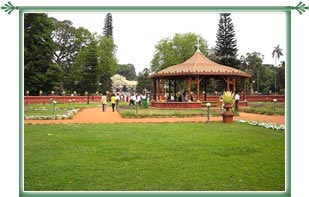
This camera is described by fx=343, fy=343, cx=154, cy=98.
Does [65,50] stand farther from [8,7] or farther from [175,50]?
[8,7]

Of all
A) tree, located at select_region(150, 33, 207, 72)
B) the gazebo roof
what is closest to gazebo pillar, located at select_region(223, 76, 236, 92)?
the gazebo roof

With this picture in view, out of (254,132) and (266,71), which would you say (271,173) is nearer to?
(254,132)

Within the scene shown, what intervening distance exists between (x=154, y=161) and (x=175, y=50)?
101ft

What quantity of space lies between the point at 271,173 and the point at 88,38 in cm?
2384

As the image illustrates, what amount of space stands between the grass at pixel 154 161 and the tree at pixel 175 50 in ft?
87.2

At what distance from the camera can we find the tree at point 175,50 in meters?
35.5

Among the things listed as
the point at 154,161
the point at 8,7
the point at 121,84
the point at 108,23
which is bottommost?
the point at 154,161

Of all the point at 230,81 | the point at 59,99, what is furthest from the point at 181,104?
the point at 59,99

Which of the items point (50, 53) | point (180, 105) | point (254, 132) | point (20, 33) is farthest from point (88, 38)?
point (20, 33)

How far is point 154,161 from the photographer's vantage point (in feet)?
21.0

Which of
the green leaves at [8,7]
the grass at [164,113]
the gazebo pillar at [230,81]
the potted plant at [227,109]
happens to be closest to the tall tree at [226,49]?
the gazebo pillar at [230,81]

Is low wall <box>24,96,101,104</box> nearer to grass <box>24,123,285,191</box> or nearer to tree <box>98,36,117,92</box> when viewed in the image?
tree <box>98,36,117,92</box>

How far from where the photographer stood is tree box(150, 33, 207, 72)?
1396 inches

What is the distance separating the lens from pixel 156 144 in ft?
26.0
